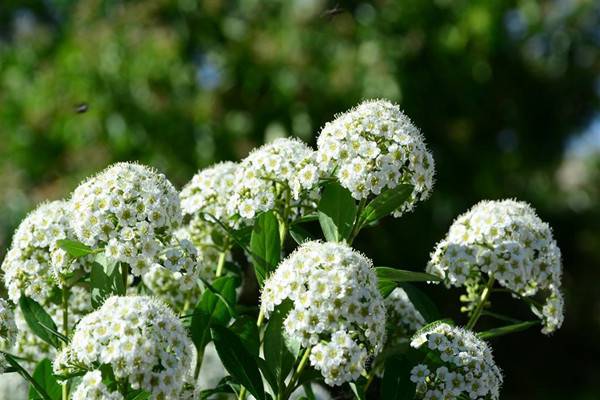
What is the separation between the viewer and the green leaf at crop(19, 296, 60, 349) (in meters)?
1.50

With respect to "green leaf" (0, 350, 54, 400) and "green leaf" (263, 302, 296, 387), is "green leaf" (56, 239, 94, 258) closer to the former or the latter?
"green leaf" (0, 350, 54, 400)

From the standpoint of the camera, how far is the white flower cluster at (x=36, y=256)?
153 cm

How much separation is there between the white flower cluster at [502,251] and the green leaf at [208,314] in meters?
0.39

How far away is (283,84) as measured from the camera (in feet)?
20.2

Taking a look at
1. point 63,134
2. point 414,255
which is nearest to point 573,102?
point 414,255

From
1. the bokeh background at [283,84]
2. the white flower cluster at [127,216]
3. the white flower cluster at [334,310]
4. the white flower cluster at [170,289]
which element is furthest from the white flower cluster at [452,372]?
the bokeh background at [283,84]

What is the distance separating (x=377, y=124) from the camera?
1.46m

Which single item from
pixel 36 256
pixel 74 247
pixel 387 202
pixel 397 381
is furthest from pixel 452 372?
pixel 36 256

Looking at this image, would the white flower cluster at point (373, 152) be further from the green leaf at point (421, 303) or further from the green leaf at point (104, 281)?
the green leaf at point (104, 281)

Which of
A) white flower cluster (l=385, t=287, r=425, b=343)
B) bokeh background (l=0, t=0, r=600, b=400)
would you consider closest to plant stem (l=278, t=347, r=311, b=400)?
white flower cluster (l=385, t=287, r=425, b=343)

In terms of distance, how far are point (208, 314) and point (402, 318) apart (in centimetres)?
40

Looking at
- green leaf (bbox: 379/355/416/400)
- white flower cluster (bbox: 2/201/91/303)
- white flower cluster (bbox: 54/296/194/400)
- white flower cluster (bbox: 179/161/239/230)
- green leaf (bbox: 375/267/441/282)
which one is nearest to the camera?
white flower cluster (bbox: 54/296/194/400)

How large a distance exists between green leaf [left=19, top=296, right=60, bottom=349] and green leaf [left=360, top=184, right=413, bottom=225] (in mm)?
559

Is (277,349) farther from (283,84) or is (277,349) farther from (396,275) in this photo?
(283,84)
